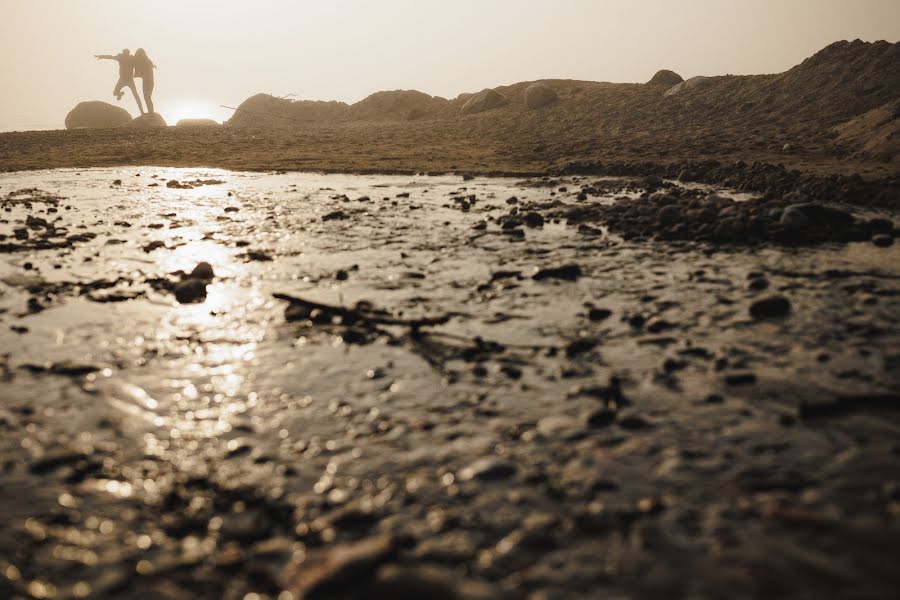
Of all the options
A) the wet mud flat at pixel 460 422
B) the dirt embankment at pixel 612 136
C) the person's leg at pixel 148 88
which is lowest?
the wet mud flat at pixel 460 422

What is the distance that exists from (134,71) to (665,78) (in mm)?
42791

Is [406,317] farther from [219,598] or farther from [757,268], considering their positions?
[757,268]

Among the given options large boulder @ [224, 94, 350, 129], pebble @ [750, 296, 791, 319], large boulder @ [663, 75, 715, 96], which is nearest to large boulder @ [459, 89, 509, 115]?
large boulder @ [663, 75, 715, 96]

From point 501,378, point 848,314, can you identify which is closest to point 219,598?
point 501,378

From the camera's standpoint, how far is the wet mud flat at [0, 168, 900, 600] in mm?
2492

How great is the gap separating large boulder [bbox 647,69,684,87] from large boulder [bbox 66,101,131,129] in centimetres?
4260

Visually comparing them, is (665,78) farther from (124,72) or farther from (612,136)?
(124,72)

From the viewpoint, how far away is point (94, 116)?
174ft

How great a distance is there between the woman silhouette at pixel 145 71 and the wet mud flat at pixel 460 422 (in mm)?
51699

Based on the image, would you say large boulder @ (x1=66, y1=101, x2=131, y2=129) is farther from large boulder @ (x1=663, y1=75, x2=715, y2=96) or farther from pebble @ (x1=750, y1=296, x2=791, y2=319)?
pebble @ (x1=750, y1=296, x2=791, y2=319)

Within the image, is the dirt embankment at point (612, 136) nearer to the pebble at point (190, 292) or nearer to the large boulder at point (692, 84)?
the large boulder at point (692, 84)

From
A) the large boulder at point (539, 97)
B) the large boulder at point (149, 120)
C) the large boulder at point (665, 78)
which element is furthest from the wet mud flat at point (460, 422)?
the large boulder at point (149, 120)

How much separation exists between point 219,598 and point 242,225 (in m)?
8.38

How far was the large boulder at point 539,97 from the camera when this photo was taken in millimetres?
29844
